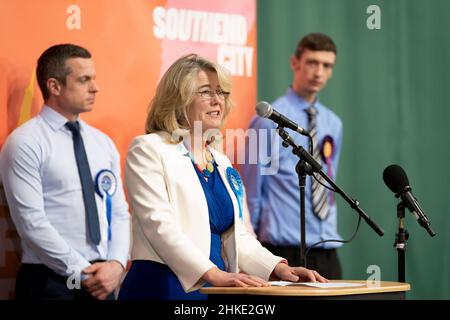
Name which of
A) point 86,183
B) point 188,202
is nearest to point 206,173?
point 188,202

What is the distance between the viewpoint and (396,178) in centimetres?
322

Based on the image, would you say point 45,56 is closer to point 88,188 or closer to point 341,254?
point 88,188

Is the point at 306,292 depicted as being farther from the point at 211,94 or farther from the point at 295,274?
the point at 211,94

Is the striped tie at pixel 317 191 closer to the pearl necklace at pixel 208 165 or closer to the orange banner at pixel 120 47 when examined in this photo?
the orange banner at pixel 120 47

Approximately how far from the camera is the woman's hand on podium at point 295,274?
2.79 metres

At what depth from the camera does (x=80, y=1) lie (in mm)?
4250

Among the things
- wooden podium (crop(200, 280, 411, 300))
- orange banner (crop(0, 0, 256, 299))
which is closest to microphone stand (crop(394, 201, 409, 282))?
wooden podium (crop(200, 280, 411, 300))

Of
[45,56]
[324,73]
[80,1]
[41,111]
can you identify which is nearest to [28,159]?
[41,111]

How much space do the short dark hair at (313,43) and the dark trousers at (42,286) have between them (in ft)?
7.20

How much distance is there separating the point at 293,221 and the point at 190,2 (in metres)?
1.50

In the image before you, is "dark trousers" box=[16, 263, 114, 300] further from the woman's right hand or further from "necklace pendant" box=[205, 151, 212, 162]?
the woman's right hand

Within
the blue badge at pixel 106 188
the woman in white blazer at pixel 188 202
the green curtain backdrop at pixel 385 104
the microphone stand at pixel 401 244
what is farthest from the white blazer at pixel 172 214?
the green curtain backdrop at pixel 385 104

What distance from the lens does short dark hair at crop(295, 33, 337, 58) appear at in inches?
206

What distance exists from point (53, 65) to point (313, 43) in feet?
6.11
